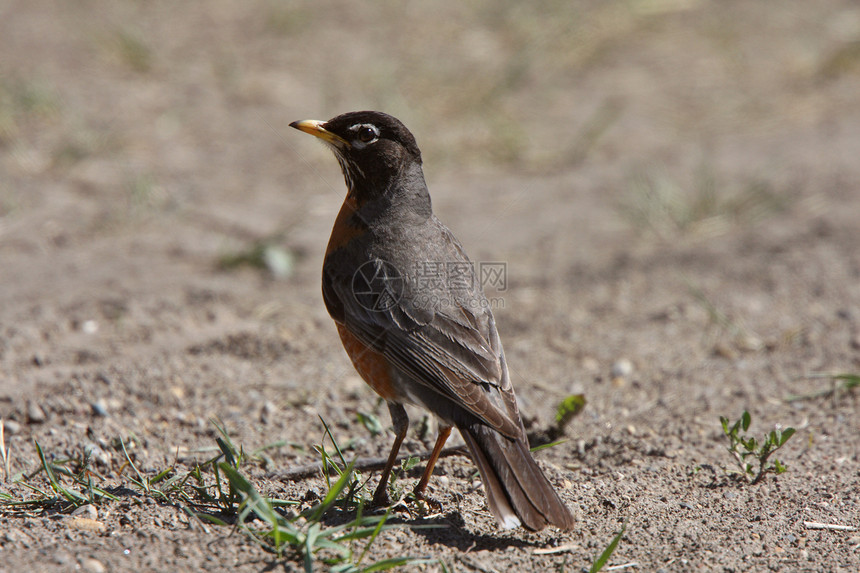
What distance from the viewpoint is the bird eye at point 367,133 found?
195 inches

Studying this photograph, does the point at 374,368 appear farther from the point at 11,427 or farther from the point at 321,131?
the point at 11,427

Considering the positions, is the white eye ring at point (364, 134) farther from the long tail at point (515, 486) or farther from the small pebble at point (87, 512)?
the small pebble at point (87, 512)

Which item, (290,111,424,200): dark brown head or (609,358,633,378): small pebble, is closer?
(290,111,424,200): dark brown head

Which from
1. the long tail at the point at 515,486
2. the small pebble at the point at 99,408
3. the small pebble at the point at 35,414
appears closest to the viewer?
the long tail at the point at 515,486

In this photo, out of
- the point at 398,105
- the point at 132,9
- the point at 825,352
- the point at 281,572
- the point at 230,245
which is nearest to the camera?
the point at 281,572

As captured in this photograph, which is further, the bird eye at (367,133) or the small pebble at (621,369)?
the small pebble at (621,369)

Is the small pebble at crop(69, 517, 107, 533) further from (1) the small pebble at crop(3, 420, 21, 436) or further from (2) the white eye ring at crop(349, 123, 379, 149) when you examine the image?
(2) the white eye ring at crop(349, 123, 379, 149)

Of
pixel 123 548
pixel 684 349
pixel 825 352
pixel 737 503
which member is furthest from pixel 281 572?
pixel 825 352

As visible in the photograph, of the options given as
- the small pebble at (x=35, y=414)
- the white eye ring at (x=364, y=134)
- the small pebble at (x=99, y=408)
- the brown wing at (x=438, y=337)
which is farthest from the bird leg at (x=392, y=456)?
the small pebble at (x=35, y=414)

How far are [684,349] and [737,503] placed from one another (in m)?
2.32

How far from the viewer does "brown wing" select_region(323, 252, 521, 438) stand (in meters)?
Result: 4.05

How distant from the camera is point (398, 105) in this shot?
9.71 metres

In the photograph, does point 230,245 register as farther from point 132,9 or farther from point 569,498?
point 132,9

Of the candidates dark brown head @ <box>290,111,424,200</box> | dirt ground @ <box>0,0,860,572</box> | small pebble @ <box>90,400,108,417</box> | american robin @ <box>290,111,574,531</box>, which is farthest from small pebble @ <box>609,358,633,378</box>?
small pebble @ <box>90,400,108,417</box>
